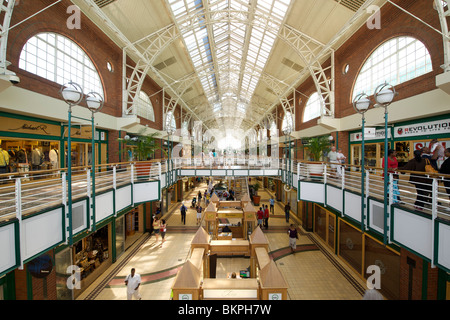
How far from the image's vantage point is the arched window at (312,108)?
18.7 m

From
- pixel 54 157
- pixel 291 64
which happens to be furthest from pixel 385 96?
pixel 291 64

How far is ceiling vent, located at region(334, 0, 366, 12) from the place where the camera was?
34.4ft

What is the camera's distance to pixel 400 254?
8.01m

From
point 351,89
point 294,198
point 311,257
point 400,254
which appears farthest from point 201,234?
point 294,198

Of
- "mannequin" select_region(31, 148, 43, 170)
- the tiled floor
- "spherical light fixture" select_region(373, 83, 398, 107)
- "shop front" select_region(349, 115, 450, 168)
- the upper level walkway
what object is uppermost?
"spherical light fixture" select_region(373, 83, 398, 107)

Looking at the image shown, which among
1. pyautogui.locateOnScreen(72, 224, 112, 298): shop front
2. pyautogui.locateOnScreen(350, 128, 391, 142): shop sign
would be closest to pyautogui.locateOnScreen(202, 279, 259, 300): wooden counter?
pyautogui.locateOnScreen(72, 224, 112, 298): shop front

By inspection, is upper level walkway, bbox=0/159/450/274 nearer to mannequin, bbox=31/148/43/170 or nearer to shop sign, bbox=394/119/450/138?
mannequin, bbox=31/148/43/170

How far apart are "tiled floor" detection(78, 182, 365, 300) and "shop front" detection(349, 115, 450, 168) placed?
6244mm

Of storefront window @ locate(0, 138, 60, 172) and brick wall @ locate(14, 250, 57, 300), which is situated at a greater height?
storefront window @ locate(0, 138, 60, 172)

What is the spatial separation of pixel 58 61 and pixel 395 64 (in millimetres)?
16040

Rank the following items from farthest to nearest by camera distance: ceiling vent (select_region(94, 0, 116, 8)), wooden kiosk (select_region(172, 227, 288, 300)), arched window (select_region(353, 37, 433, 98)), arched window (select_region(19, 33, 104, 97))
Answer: ceiling vent (select_region(94, 0, 116, 8)) < arched window (select_region(353, 37, 433, 98)) < arched window (select_region(19, 33, 104, 97)) < wooden kiosk (select_region(172, 227, 288, 300))
